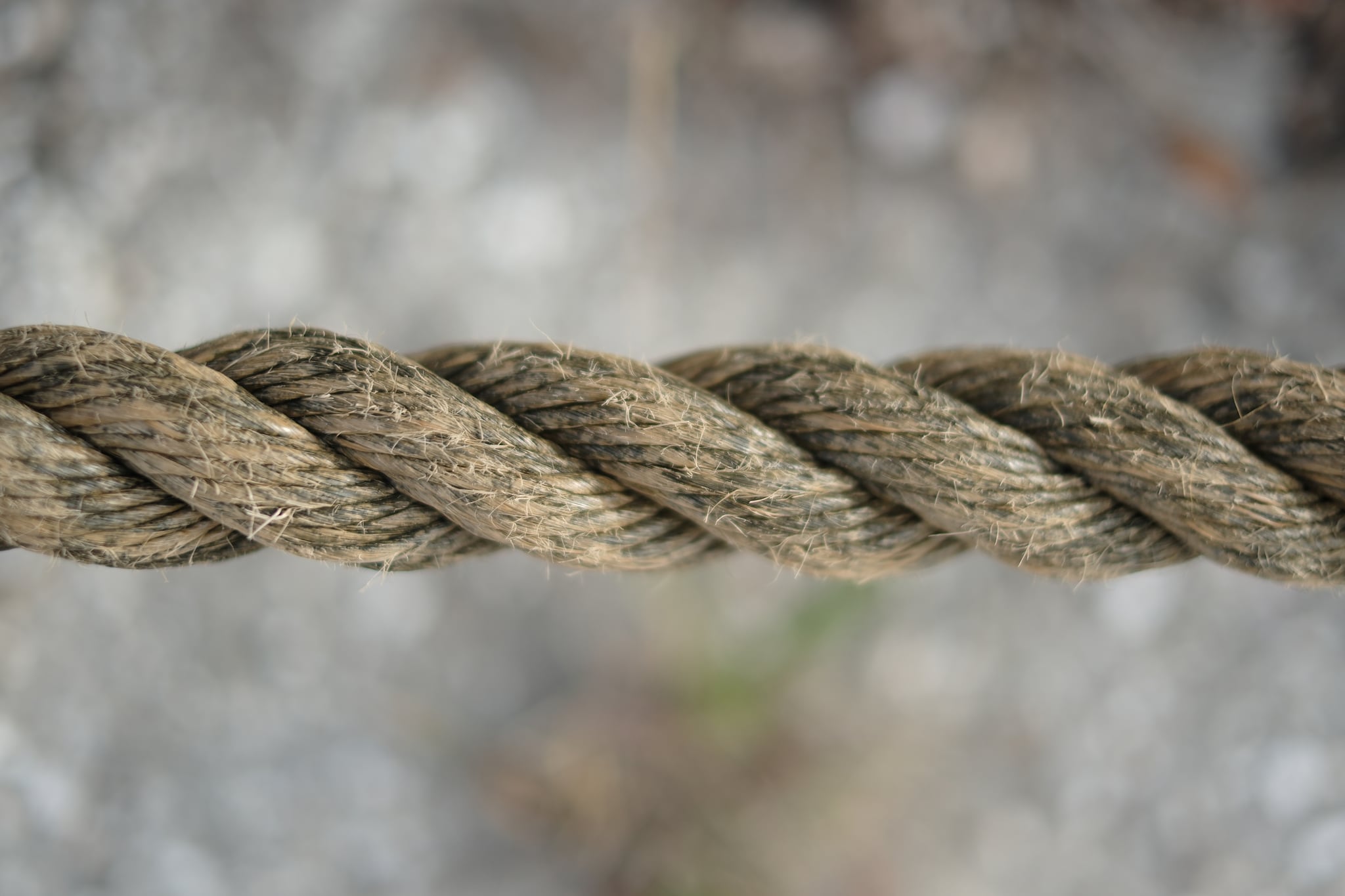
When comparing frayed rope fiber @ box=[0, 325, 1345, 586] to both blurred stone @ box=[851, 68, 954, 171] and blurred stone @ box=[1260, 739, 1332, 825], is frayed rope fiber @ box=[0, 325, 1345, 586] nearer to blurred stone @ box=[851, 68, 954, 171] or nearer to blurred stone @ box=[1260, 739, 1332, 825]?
blurred stone @ box=[851, 68, 954, 171]

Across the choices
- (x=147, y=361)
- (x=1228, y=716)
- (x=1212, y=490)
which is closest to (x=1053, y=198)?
(x=1228, y=716)

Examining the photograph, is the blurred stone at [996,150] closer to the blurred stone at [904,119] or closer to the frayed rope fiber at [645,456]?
the blurred stone at [904,119]

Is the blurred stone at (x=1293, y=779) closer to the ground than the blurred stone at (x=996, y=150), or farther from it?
closer to the ground

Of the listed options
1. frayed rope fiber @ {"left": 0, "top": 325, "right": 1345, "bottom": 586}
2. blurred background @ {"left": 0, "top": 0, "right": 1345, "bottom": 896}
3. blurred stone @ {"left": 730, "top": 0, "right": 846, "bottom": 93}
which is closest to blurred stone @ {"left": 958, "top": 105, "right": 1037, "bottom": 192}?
blurred background @ {"left": 0, "top": 0, "right": 1345, "bottom": 896}

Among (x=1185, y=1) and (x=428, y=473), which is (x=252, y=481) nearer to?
(x=428, y=473)

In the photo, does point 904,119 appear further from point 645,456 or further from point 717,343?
point 645,456

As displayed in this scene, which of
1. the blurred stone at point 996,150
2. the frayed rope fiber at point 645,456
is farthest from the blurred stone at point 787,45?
the frayed rope fiber at point 645,456

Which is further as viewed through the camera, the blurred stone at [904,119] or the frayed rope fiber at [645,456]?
the blurred stone at [904,119]
